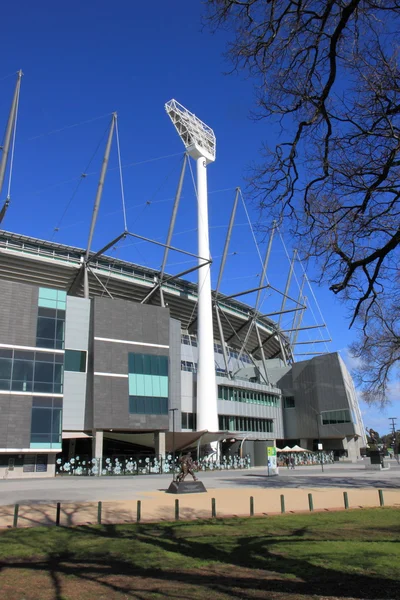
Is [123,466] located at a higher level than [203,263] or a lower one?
lower

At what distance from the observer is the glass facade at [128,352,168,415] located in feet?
151

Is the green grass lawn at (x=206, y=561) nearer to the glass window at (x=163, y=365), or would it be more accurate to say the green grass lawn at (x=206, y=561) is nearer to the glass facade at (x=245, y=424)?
the glass window at (x=163, y=365)

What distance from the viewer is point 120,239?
49406mm

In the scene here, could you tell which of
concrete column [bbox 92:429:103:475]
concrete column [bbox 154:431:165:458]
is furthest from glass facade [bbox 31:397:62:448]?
concrete column [bbox 154:431:165:458]

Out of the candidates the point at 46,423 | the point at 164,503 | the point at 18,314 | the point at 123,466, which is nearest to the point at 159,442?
the point at 123,466

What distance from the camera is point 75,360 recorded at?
4556 centimetres

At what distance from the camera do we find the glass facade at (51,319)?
139ft

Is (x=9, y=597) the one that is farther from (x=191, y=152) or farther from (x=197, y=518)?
(x=191, y=152)

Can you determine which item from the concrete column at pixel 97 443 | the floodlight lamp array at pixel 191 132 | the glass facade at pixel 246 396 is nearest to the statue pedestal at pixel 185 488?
the concrete column at pixel 97 443

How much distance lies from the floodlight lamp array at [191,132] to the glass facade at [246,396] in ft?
105

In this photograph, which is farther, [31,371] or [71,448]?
[71,448]

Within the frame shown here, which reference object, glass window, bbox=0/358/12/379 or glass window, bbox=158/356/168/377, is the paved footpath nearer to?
glass window, bbox=0/358/12/379

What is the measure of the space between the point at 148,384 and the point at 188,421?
37.4ft

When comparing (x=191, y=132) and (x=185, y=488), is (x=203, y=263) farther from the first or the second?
(x=185, y=488)
